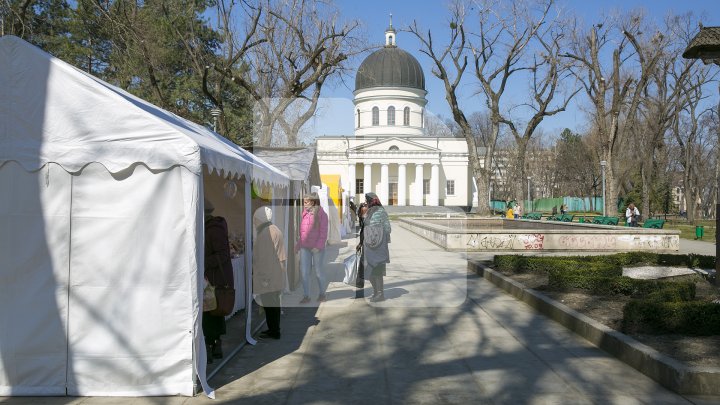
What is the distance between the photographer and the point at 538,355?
701 cm

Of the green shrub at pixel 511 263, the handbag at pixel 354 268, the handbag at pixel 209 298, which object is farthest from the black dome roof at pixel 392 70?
the handbag at pixel 209 298

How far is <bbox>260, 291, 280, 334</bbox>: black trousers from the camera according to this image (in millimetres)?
7637

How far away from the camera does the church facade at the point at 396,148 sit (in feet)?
248

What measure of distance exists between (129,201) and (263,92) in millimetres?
24143

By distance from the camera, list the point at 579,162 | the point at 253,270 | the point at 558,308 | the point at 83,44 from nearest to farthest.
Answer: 1. the point at 253,270
2. the point at 558,308
3. the point at 83,44
4. the point at 579,162

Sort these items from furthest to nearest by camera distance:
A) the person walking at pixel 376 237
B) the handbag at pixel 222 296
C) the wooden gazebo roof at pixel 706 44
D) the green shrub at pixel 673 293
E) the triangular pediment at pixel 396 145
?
the triangular pediment at pixel 396 145
the person walking at pixel 376 237
the wooden gazebo roof at pixel 706 44
the green shrub at pixel 673 293
the handbag at pixel 222 296

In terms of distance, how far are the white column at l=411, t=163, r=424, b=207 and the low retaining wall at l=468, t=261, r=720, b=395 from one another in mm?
66537

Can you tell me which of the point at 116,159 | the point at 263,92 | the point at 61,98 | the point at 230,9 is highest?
the point at 230,9

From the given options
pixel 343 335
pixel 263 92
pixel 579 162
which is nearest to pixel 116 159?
pixel 343 335

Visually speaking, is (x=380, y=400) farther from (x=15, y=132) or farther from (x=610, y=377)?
(x=15, y=132)

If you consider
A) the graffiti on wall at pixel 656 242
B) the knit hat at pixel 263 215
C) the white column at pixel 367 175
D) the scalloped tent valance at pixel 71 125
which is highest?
the white column at pixel 367 175

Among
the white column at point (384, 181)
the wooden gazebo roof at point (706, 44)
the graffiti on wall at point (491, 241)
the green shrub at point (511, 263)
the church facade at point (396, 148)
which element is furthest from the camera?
the white column at point (384, 181)

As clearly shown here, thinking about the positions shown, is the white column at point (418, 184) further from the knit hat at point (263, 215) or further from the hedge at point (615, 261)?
the knit hat at point (263, 215)

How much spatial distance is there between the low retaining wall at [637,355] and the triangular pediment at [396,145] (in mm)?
65660
